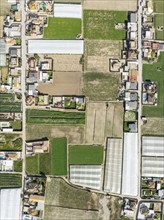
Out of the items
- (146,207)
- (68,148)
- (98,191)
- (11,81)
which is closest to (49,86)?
(11,81)

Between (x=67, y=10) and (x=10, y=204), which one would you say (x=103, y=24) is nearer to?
(x=67, y=10)

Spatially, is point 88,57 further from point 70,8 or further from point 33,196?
point 33,196

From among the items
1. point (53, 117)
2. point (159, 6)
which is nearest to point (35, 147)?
point (53, 117)

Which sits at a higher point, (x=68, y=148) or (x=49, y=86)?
(x=49, y=86)

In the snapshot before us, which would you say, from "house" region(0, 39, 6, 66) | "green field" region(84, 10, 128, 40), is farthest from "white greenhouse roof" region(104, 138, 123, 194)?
"house" region(0, 39, 6, 66)

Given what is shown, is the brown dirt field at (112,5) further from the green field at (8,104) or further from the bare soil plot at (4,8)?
the green field at (8,104)

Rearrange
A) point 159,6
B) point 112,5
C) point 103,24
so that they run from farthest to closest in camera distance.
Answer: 1. point 159,6
2. point 112,5
3. point 103,24

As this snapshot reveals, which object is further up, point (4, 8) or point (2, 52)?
point (4, 8)
